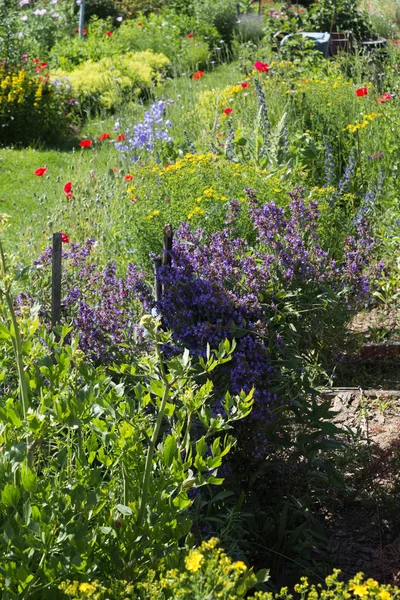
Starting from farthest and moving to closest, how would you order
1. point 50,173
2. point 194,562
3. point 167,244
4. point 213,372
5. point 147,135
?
1. point 50,173
2. point 147,135
3. point 167,244
4. point 213,372
5. point 194,562

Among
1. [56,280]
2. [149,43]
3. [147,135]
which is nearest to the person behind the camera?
[56,280]

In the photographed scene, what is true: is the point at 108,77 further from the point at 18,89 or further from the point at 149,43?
the point at 149,43

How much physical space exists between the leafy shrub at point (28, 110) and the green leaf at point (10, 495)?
805 centimetres

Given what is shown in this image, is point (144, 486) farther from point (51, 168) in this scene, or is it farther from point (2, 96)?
point (2, 96)

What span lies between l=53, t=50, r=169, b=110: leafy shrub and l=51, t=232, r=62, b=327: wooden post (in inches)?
264

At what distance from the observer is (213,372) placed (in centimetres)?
296

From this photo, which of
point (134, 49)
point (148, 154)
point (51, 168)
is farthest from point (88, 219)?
point (134, 49)

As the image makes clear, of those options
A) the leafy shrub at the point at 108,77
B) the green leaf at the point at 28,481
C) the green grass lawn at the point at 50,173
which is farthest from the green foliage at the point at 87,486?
the leafy shrub at the point at 108,77

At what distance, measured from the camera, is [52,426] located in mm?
2100

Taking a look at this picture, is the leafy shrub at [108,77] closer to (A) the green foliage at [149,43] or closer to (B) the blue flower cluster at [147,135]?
(A) the green foliage at [149,43]

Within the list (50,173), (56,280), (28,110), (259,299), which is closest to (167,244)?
(259,299)

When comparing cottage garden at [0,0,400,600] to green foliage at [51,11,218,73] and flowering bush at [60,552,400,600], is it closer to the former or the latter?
flowering bush at [60,552,400,600]

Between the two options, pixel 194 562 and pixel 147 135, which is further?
pixel 147 135

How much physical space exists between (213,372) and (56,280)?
2.68ft
